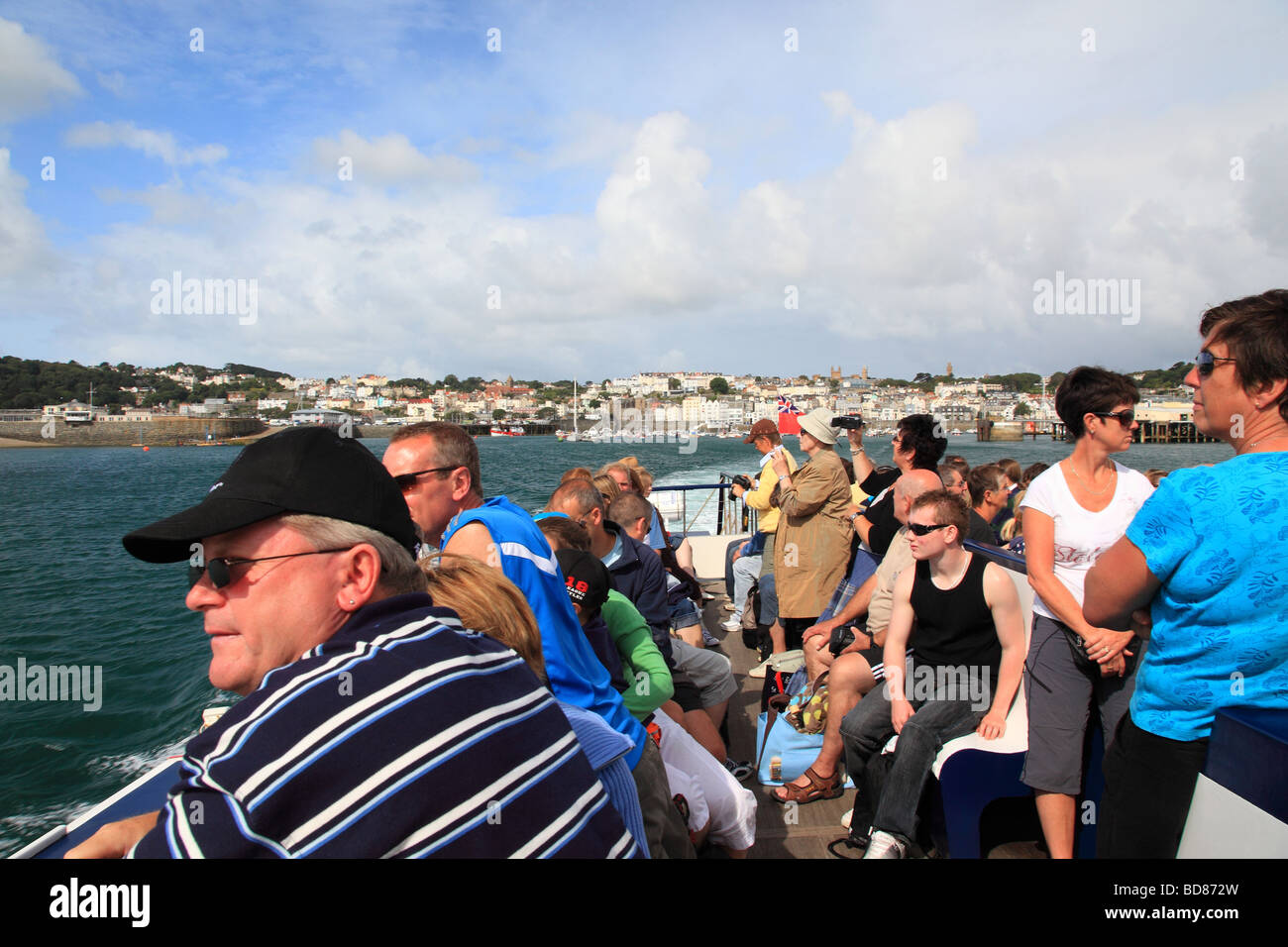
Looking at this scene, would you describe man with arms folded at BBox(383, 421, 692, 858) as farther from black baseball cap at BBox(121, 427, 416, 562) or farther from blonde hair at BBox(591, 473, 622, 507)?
blonde hair at BBox(591, 473, 622, 507)

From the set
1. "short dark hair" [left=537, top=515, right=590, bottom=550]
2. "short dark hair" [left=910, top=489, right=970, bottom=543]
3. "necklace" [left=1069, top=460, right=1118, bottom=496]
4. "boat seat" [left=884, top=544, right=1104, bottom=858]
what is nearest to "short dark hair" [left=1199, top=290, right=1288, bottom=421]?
"necklace" [left=1069, top=460, right=1118, bottom=496]

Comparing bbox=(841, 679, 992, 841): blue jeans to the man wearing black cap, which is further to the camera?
bbox=(841, 679, 992, 841): blue jeans

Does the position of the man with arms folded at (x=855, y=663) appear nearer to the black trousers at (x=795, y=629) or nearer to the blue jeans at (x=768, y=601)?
the black trousers at (x=795, y=629)

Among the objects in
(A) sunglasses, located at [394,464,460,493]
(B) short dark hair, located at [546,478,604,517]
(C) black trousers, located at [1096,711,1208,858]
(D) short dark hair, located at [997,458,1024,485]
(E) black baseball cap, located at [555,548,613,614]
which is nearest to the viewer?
(C) black trousers, located at [1096,711,1208,858]

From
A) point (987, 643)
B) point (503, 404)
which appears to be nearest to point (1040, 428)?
point (503, 404)

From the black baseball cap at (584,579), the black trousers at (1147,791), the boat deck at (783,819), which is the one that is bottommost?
the boat deck at (783,819)

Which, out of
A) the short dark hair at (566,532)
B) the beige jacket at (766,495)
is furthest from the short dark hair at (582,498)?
the beige jacket at (766,495)

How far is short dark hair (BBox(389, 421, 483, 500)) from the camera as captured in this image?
2688mm

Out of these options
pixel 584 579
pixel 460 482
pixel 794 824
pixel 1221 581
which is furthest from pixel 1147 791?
pixel 460 482

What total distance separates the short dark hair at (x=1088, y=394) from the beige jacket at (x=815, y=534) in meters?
2.09

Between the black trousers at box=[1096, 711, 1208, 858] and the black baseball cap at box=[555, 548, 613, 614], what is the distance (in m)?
1.57

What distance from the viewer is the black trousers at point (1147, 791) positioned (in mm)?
1758
